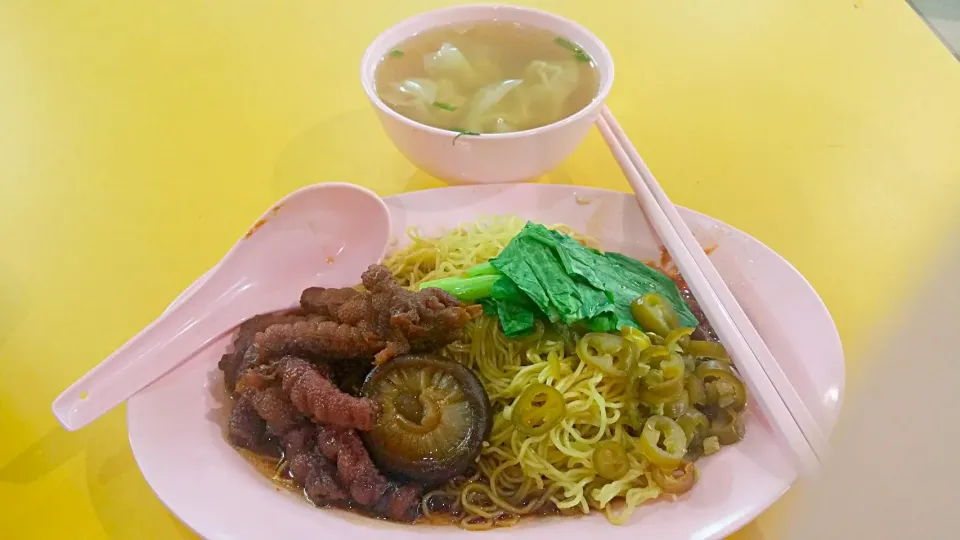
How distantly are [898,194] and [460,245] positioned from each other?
4.96 feet

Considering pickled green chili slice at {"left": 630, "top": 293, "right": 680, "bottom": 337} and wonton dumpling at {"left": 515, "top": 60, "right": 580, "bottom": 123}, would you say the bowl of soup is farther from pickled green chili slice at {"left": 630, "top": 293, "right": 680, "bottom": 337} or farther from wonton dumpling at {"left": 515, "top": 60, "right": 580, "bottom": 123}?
pickled green chili slice at {"left": 630, "top": 293, "right": 680, "bottom": 337}

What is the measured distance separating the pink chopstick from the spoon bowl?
76cm

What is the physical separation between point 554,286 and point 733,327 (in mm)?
423

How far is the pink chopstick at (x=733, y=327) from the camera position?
1.30 meters

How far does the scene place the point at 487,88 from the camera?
6.88ft

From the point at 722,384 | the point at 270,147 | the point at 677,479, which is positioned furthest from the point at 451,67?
the point at 677,479

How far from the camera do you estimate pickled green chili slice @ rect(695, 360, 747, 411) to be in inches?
57.0

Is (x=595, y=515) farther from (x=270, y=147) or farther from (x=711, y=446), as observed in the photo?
(x=270, y=147)

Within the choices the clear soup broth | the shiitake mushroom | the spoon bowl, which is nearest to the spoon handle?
the spoon bowl

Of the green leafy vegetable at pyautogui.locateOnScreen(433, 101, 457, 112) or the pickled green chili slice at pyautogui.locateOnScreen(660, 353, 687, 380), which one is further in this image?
the green leafy vegetable at pyautogui.locateOnScreen(433, 101, 457, 112)

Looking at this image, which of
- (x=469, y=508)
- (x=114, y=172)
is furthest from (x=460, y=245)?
(x=114, y=172)

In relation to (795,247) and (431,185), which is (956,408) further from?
(431,185)

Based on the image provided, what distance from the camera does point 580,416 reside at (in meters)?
1.52

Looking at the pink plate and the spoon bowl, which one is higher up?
the spoon bowl
